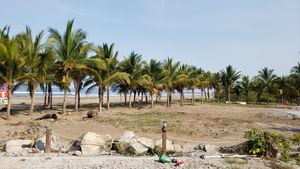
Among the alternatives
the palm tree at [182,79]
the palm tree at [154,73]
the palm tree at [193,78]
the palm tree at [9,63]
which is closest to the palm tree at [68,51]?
the palm tree at [9,63]

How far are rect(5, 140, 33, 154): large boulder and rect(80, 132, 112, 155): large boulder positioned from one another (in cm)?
200

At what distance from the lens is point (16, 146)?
1065 centimetres

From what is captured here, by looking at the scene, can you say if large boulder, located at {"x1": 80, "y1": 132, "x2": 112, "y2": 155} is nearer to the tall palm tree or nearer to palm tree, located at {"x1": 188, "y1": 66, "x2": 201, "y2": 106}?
the tall palm tree

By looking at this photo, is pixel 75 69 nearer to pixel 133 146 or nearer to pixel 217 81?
pixel 133 146

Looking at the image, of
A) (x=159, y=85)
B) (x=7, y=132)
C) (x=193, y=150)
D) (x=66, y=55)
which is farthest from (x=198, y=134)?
(x=159, y=85)

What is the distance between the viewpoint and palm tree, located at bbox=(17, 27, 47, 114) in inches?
845

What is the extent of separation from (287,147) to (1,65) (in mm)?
16883

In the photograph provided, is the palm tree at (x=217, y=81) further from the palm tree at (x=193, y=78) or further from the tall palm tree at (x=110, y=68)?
the tall palm tree at (x=110, y=68)

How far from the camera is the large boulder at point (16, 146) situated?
1040 centimetres

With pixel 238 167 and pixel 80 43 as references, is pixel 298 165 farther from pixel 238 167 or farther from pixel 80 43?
pixel 80 43

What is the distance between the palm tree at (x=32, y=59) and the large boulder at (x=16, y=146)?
10789 mm

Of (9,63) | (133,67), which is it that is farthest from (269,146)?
(133,67)

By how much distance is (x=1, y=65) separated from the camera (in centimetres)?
1961

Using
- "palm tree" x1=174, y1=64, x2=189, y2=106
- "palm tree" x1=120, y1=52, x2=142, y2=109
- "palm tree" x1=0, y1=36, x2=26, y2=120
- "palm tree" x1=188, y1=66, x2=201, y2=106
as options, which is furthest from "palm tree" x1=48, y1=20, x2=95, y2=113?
"palm tree" x1=188, y1=66, x2=201, y2=106
